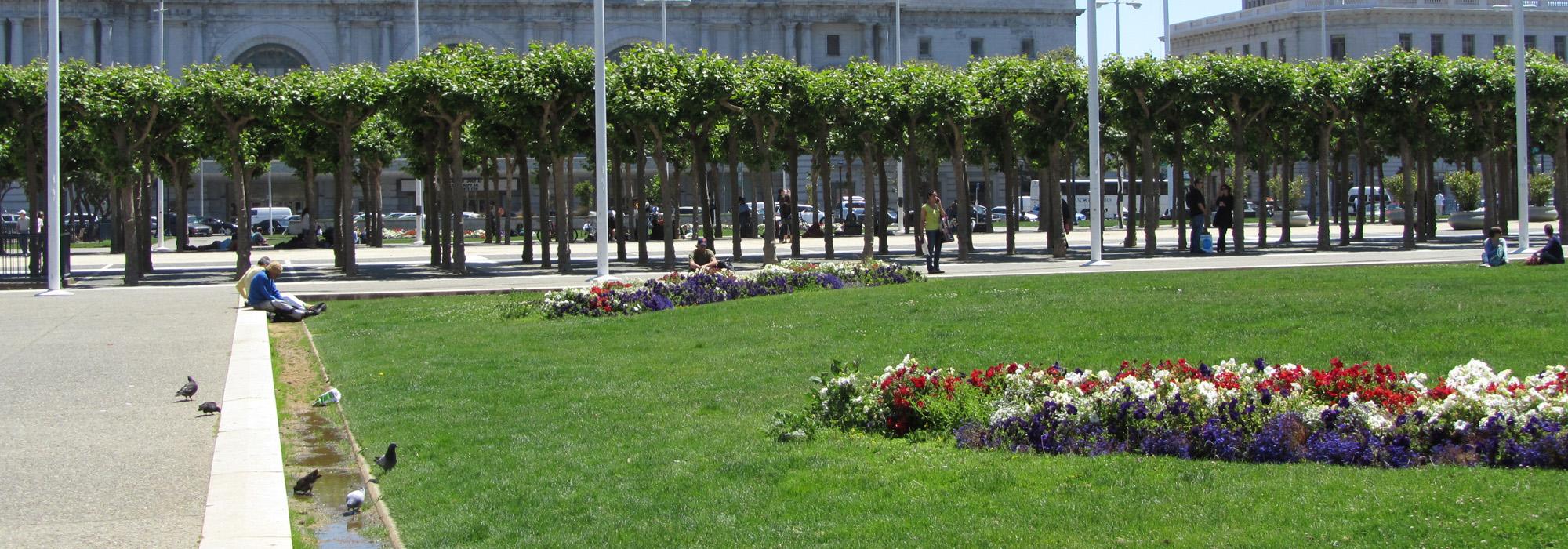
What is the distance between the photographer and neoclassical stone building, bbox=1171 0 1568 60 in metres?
88.4

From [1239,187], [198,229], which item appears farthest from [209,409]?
[198,229]

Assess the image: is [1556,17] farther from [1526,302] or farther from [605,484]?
[605,484]

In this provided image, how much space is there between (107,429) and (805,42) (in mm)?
83169

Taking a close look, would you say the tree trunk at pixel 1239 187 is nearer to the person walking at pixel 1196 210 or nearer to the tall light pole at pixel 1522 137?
the person walking at pixel 1196 210

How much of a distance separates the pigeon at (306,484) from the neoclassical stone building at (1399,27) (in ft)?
278

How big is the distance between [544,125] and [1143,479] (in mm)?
25669

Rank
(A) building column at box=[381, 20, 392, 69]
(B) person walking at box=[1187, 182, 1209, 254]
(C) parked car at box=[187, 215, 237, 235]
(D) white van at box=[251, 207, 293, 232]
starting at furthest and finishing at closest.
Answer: (A) building column at box=[381, 20, 392, 69] < (C) parked car at box=[187, 215, 237, 235] < (D) white van at box=[251, 207, 293, 232] < (B) person walking at box=[1187, 182, 1209, 254]

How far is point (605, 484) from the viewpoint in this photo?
26.1 ft

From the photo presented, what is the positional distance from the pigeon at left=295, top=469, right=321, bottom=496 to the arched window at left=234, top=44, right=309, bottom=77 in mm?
80013

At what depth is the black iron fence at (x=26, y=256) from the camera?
28484mm

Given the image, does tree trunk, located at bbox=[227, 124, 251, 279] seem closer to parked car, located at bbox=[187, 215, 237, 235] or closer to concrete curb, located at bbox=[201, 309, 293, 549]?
concrete curb, located at bbox=[201, 309, 293, 549]

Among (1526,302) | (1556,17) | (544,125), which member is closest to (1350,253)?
(544,125)

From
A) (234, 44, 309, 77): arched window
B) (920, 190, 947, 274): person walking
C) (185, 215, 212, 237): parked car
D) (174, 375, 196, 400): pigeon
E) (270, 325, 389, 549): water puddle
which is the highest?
(234, 44, 309, 77): arched window

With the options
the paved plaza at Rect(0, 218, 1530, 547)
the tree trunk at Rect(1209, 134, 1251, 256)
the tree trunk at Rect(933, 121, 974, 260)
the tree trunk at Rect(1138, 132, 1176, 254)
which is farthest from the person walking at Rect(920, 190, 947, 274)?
the tree trunk at Rect(1209, 134, 1251, 256)
